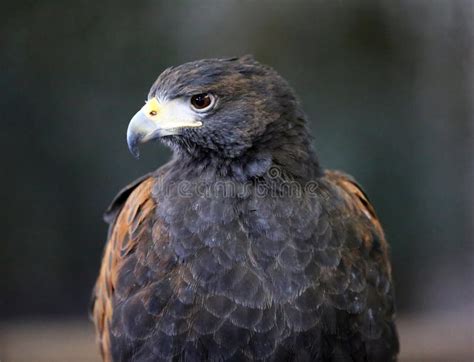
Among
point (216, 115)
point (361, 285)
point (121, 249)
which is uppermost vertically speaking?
point (216, 115)

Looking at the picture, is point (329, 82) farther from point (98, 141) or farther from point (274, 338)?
point (274, 338)

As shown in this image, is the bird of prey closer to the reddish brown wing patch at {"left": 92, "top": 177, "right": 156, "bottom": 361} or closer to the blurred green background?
the reddish brown wing patch at {"left": 92, "top": 177, "right": 156, "bottom": 361}

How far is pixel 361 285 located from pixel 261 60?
174cm

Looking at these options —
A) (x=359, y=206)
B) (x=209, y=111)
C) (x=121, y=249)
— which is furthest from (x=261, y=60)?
(x=121, y=249)

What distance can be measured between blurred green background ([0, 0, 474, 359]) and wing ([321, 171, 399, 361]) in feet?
4.44

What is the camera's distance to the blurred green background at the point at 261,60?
3648 millimetres

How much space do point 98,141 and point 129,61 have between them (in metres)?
0.48

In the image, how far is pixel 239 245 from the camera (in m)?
2.18

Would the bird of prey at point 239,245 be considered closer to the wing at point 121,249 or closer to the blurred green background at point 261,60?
the wing at point 121,249

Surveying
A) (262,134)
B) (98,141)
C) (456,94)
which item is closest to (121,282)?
(262,134)

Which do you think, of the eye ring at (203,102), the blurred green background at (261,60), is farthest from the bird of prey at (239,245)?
the blurred green background at (261,60)

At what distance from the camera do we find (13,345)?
401 centimetres

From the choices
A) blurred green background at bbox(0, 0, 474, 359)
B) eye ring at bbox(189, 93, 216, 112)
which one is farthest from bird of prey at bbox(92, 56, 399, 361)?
Result: blurred green background at bbox(0, 0, 474, 359)

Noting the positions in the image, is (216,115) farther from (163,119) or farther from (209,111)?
(163,119)
